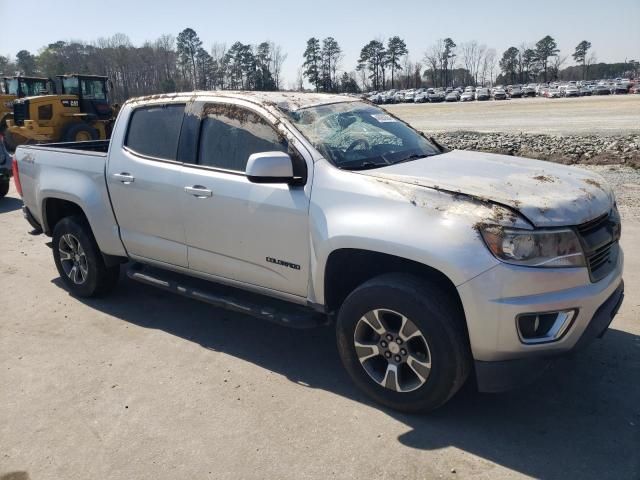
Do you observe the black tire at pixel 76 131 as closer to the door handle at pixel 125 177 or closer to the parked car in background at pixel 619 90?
the door handle at pixel 125 177

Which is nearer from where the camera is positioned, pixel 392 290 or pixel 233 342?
pixel 392 290

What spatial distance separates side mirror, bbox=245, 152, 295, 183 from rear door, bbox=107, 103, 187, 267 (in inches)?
38.4

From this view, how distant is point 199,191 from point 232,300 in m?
0.85

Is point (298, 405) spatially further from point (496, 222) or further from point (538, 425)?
point (496, 222)

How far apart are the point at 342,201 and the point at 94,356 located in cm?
241

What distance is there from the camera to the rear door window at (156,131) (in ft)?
14.8

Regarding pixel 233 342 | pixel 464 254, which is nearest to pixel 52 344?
pixel 233 342

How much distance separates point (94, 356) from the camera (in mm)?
4359

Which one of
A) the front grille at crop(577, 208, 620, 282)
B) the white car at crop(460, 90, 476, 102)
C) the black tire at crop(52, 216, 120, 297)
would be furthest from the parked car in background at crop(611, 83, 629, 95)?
the black tire at crop(52, 216, 120, 297)

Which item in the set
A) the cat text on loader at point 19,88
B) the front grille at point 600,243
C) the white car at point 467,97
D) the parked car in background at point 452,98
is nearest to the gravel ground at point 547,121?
the front grille at point 600,243

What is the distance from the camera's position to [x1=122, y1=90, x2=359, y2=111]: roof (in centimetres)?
409

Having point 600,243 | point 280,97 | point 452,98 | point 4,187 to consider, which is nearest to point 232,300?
point 280,97

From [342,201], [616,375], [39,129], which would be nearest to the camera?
[342,201]

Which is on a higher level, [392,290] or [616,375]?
[392,290]
